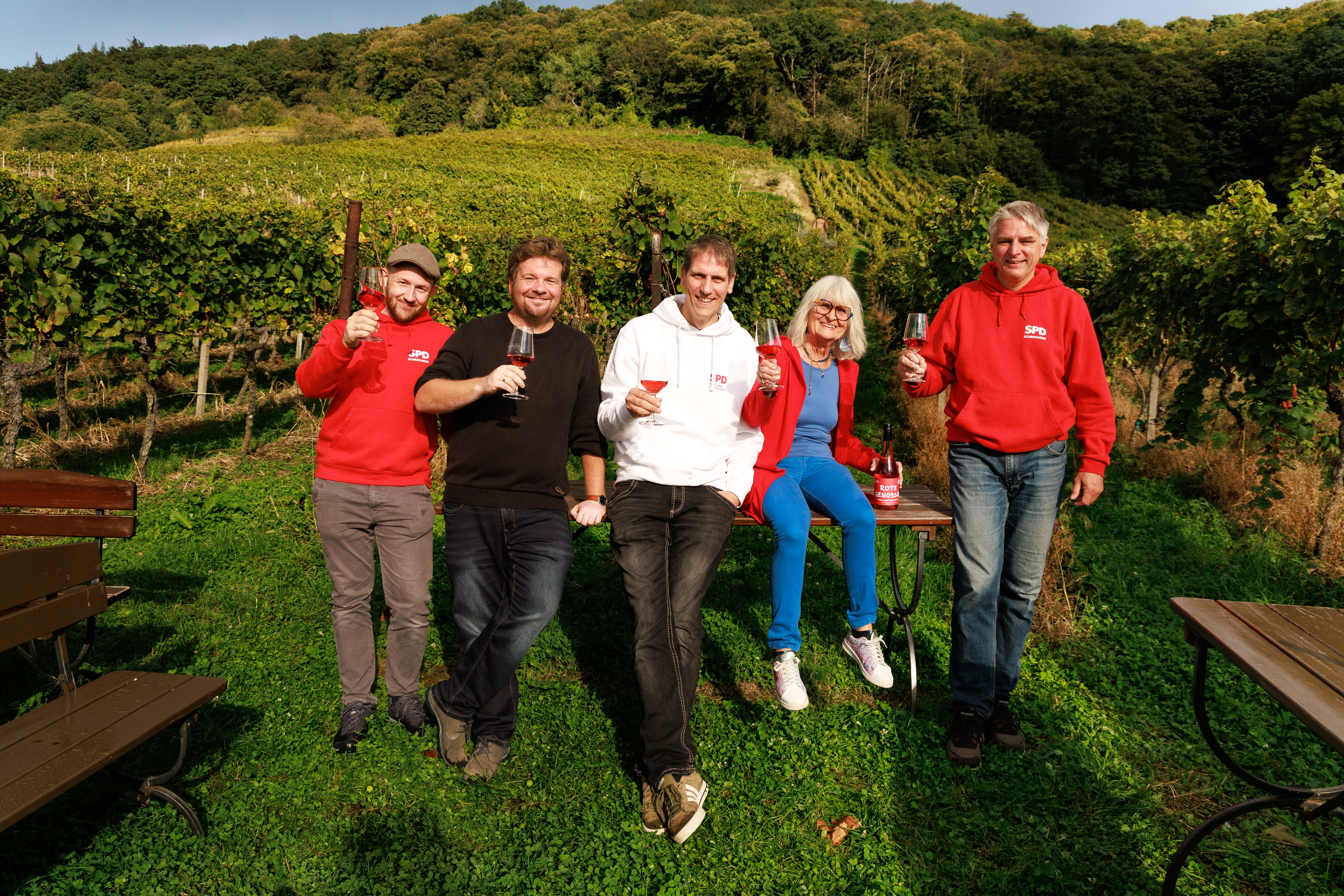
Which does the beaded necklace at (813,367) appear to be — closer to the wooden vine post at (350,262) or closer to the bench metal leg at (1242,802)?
the bench metal leg at (1242,802)

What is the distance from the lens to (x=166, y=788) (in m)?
2.50

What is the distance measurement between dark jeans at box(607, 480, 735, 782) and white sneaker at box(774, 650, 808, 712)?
45 centimetres

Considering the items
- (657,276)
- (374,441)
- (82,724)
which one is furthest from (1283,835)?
(82,724)

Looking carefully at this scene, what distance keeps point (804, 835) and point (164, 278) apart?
7094 millimetres

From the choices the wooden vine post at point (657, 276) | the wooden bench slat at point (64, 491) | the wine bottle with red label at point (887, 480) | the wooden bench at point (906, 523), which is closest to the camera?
the wooden bench slat at point (64, 491)

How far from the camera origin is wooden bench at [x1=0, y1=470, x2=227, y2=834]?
2016 mm

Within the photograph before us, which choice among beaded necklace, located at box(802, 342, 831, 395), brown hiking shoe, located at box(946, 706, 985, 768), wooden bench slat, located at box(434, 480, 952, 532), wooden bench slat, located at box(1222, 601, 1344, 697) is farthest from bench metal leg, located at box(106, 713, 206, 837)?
wooden bench slat, located at box(1222, 601, 1344, 697)

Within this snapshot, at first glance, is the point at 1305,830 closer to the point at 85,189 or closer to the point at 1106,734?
the point at 1106,734

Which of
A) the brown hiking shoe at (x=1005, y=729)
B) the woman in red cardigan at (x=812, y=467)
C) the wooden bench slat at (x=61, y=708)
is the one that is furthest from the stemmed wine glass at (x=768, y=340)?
the wooden bench slat at (x=61, y=708)

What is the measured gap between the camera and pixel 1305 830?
2730mm

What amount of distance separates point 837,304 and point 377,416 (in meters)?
2.29

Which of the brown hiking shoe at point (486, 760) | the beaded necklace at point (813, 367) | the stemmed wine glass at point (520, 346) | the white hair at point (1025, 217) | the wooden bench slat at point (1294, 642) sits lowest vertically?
the brown hiking shoe at point (486, 760)

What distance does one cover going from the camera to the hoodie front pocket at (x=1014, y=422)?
117 inches

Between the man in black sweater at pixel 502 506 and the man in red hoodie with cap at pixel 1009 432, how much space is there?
1.52 meters
